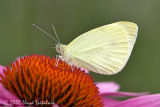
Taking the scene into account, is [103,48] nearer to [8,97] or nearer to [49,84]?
[49,84]

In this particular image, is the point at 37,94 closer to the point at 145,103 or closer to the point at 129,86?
the point at 145,103

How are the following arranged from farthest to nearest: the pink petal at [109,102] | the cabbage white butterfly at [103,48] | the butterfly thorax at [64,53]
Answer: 1. the pink petal at [109,102]
2. the cabbage white butterfly at [103,48]
3. the butterfly thorax at [64,53]

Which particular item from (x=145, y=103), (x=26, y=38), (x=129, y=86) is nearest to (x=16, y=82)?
(x=145, y=103)

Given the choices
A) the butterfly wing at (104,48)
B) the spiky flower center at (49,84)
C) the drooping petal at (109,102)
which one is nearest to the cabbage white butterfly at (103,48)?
the butterfly wing at (104,48)

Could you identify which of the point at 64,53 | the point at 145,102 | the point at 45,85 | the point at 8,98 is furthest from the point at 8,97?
the point at 145,102

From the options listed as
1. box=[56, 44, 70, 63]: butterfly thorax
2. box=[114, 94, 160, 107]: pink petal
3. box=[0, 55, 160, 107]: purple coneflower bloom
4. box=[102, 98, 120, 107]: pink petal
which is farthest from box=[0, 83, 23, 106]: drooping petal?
box=[102, 98, 120, 107]: pink petal

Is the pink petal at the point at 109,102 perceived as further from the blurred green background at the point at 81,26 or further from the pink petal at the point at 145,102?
the blurred green background at the point at 81,26

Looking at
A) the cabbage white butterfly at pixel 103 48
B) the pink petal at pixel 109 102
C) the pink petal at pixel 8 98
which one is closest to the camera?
the pink petal at pixel 8 98
